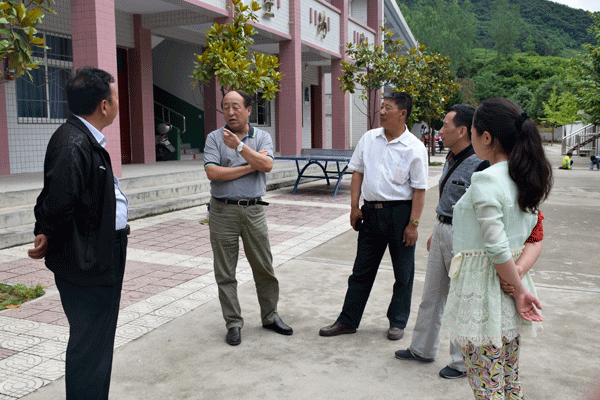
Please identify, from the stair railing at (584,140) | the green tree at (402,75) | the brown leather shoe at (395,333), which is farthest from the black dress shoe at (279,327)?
the stair railing at (584,140)

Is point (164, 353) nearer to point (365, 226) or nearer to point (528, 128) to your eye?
point (365, 226)

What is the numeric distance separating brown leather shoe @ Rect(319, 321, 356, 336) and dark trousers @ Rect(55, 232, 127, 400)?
1.83 meters

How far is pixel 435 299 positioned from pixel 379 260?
616 millimetres

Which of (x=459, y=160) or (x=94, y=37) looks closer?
(x=459, y=160)

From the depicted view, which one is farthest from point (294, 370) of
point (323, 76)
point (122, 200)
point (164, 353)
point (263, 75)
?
point (323, 76)

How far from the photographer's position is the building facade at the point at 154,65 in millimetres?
9602

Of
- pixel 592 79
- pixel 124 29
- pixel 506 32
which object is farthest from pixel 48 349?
pixel 506 32

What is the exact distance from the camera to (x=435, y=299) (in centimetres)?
354

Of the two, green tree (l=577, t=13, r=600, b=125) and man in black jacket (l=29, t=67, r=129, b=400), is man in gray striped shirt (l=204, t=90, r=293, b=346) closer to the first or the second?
man in black jacket (l=29, t=67, r=129, b=400)

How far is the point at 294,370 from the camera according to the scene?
11.4 feet

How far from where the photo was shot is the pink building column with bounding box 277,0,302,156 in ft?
53.7

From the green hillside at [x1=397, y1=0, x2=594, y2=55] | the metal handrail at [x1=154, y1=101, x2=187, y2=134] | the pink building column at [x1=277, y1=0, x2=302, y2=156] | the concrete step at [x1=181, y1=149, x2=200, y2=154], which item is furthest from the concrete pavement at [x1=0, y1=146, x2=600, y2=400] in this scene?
the green hillside at [x1=397, y1=0, x2=594, y2=55]

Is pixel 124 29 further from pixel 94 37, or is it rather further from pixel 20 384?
pixel 20 384

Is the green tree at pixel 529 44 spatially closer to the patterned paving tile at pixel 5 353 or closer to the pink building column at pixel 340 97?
the pink building column at pixel 340 97
